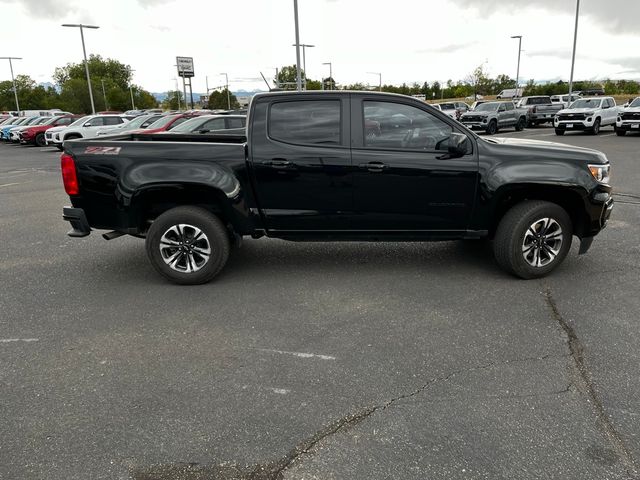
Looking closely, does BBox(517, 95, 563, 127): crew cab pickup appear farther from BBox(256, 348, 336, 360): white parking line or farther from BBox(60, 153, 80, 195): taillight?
BBox(256, 348, 336, 360): white parking line

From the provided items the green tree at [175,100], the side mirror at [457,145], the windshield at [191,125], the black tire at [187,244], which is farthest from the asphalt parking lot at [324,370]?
the green tree at [175,100]

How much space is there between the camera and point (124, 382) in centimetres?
341

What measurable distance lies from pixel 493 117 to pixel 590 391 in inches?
1061

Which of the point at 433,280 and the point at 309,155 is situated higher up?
the point at 309,155

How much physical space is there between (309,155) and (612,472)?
345cm

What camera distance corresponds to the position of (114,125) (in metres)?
25.4

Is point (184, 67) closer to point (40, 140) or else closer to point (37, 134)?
point (40, 140)

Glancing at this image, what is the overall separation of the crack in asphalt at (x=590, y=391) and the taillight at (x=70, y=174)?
4467mm

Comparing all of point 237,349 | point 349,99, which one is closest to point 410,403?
point 237,349

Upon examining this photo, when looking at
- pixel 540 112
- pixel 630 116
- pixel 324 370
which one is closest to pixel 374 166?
pixel 324 370

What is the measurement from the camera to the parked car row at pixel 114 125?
14.8 m

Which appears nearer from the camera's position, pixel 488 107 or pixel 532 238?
pixel 532 238

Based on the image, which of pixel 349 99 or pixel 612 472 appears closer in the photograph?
pixel 612 472

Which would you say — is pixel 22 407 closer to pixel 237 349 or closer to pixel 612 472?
pixel 237 349
